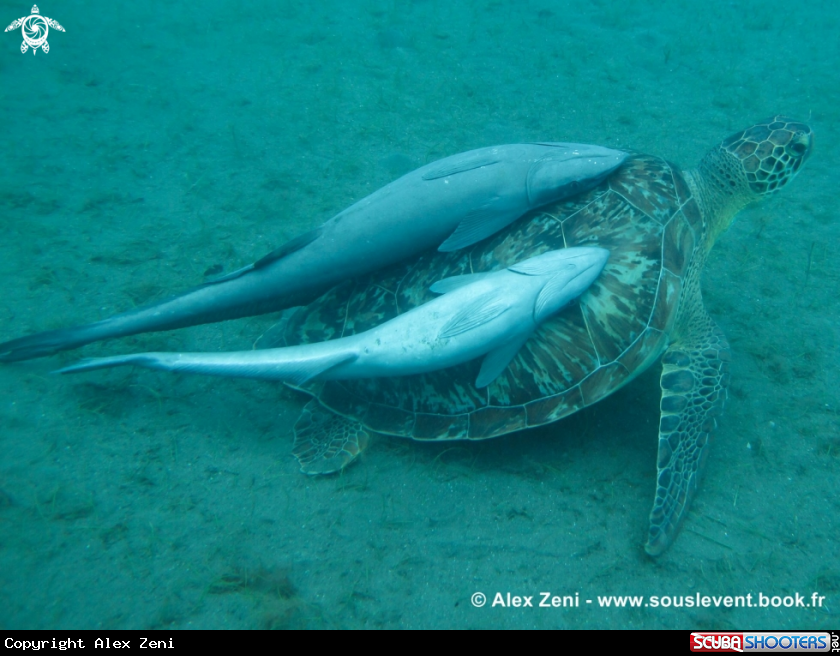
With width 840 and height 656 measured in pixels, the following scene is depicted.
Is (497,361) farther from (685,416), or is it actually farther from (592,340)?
(685,416)

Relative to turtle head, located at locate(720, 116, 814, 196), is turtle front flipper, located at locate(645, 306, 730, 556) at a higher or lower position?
lower

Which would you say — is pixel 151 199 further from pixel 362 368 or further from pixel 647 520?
pixel 647 520

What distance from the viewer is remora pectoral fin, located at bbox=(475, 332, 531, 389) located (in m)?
2.24

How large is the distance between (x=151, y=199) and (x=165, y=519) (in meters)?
3.09

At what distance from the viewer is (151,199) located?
4039 millimetres

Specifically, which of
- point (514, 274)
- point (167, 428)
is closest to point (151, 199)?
point (167, 428)

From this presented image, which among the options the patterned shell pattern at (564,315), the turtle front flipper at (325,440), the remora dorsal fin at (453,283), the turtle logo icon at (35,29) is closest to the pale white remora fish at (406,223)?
the patterned shell pattern at (564,315)

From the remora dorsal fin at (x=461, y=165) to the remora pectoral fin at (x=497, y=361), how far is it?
3.19 ft

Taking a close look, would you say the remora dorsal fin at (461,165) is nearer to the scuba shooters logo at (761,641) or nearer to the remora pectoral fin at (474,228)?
the remora pectoral fin at (474,228)

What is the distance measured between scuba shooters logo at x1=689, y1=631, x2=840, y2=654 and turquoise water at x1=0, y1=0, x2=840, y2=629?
5 cm

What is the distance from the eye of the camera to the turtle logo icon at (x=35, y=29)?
19.9 feet

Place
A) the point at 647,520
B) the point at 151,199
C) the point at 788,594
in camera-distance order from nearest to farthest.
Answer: the point at 788,594 < the point at 647,520 < the point at 151,199

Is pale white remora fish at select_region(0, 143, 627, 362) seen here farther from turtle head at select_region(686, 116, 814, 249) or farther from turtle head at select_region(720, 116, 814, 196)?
turtle head at select_region(720, 116, 814, 196)

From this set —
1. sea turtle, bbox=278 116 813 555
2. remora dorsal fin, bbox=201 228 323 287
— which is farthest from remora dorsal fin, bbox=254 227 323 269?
sea turtle, bbox=278 116 813 555
